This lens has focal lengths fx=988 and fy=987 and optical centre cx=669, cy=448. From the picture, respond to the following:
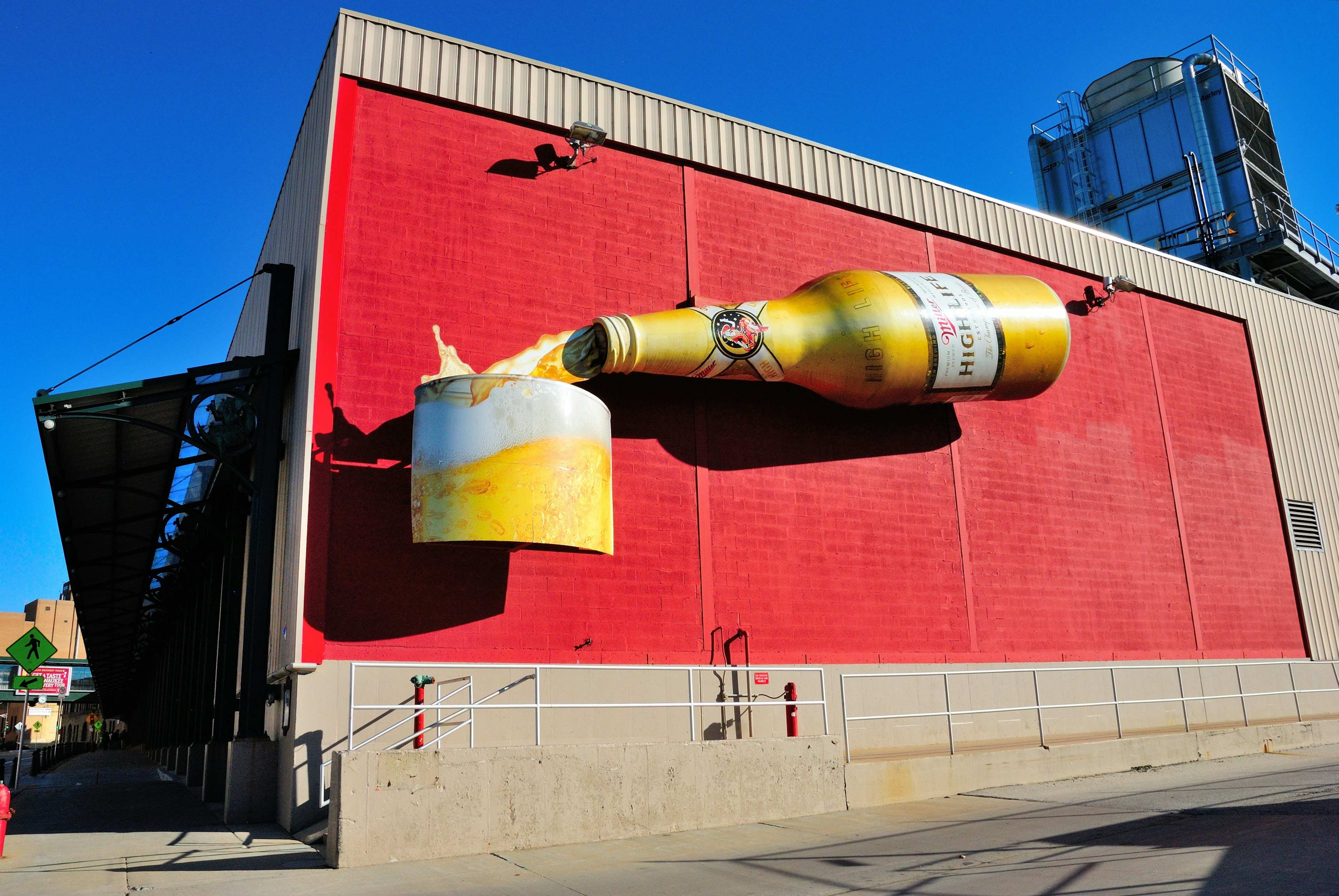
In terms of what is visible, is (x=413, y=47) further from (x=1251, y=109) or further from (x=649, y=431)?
(x=1251, y=109)

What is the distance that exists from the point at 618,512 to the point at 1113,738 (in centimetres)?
947

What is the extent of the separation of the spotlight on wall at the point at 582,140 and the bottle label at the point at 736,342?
3.04 metres

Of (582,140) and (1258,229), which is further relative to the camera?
(1258,229)

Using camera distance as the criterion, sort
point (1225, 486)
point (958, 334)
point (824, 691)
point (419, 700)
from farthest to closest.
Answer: point (1225, 486) → point (958, 334) → point (824, 691) → point (419, 700)

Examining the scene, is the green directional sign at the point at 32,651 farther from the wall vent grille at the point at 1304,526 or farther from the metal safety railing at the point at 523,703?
the wall vent grille at the point at 1304,526

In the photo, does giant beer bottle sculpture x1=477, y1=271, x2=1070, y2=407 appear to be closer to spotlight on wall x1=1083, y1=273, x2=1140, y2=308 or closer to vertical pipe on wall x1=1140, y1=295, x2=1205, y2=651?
spotlight on wall x1=1083, y1=273, x2=1140, y2=308

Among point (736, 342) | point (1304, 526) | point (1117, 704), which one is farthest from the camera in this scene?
point (1304, 526)

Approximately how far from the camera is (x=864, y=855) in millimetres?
9047

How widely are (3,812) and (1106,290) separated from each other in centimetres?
2036

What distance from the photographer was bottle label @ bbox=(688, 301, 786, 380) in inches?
567

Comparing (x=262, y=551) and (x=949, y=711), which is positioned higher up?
(x=262, y=551)

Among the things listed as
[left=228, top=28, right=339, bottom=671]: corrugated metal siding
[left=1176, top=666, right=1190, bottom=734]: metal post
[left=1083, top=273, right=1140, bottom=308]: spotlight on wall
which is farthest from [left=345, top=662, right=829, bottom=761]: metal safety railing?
[left=1083, top=273, right=1140, bottom=308]: spotlight on wall

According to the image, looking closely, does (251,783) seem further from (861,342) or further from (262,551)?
(861,342)

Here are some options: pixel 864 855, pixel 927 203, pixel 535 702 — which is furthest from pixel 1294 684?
pixel 535 702
